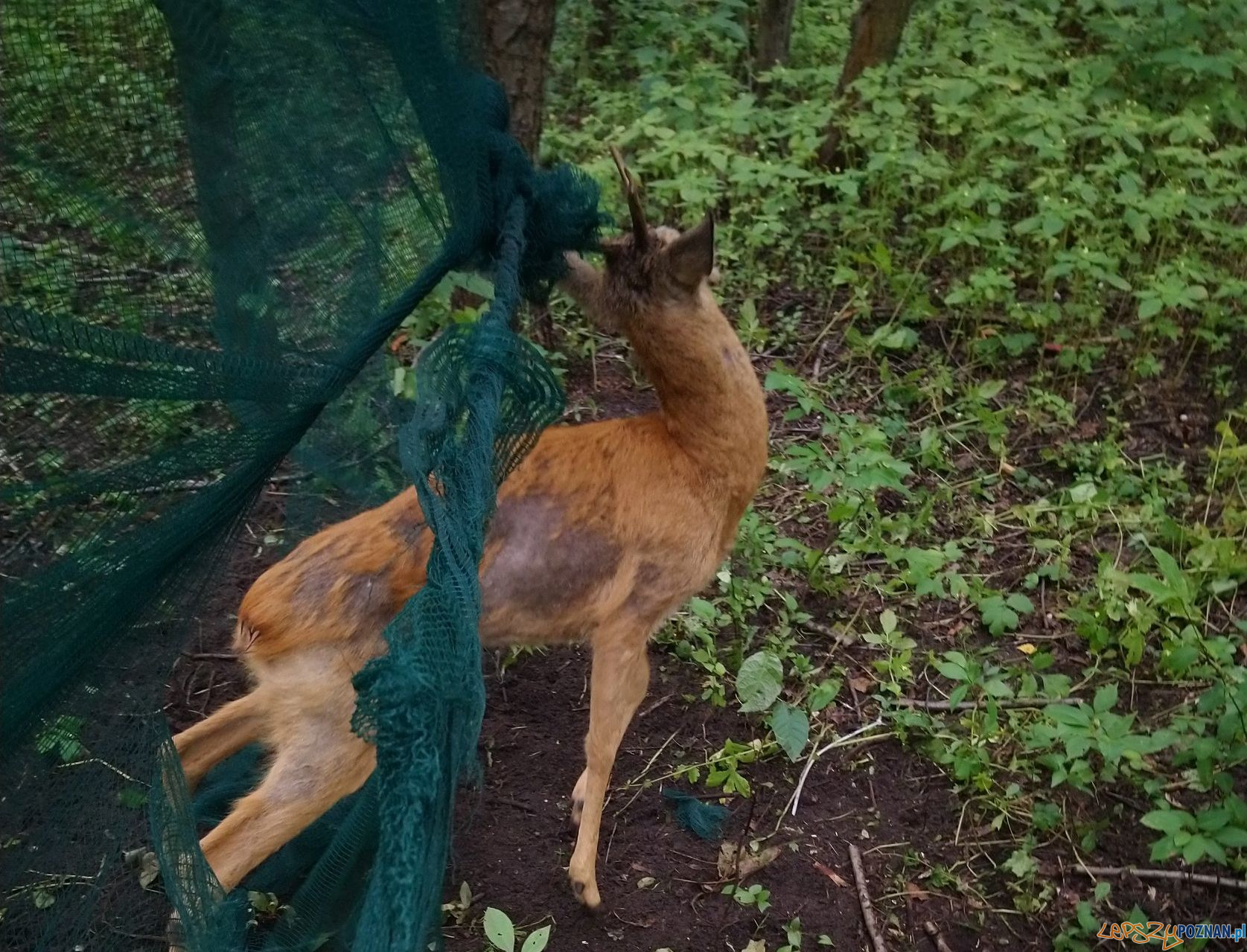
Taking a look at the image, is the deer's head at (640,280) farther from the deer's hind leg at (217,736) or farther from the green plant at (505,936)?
the green plant at (505,936)

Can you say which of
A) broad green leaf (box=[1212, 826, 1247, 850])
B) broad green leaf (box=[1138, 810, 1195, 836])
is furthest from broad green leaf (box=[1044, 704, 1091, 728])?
broad green leaf (box=[1212, 826, 1247, 850])

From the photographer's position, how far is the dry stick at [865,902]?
346 cm

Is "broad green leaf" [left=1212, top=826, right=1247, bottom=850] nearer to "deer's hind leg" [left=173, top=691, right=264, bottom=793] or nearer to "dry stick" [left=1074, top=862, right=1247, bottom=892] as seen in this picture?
"dry stick" [left=1074, top=862, right=1247, bottom=892]

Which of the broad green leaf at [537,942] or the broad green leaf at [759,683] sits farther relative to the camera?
the broad green leaf at [759,683]

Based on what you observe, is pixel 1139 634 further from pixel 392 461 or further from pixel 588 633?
pixel 392 461

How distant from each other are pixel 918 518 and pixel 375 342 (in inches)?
124

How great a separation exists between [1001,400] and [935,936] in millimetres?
3216

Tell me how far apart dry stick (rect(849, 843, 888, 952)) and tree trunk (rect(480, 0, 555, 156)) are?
109 inches

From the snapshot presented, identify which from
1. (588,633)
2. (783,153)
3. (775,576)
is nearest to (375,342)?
(588,633)

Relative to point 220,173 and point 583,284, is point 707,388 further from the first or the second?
point 220,173

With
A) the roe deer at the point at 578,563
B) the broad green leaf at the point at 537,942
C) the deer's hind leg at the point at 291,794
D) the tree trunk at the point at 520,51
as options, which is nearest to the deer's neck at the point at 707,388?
the roe deer at the point at 578,563

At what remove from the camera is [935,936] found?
11.5 ft

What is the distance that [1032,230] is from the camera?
5863mm

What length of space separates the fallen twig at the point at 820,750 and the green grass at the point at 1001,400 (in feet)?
0.23
